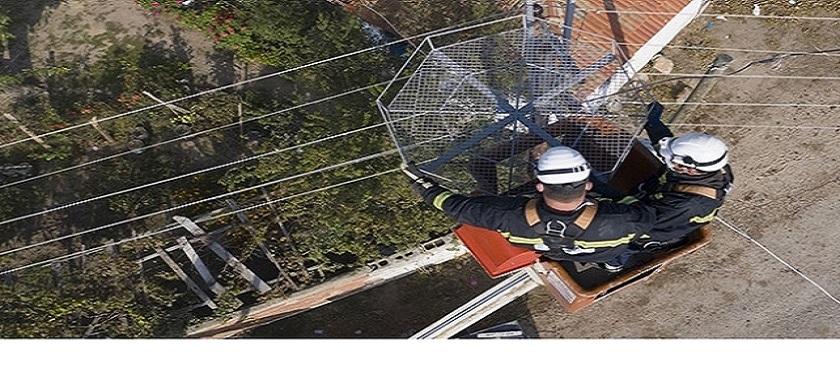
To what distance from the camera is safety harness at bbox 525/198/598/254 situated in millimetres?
4168

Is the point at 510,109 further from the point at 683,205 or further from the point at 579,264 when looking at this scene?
the point at 683,205

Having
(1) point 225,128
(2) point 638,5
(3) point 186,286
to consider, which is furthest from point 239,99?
(2) point 638,5

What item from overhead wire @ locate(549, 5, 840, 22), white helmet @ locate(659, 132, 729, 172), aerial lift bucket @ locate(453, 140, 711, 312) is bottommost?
aerial lift bucket @ locate(453, 140, 711, 312)

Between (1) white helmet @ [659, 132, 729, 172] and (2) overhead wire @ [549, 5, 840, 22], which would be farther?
(2) overhead wire @ [549, 5, 840, 22]

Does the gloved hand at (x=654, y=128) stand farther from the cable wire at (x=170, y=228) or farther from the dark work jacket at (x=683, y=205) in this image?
the cable wire at (x=170, y=228)

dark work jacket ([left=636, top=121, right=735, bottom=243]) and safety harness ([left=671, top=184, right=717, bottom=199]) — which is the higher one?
safety harness ([left=671, top=184, right=717, bottom=199])

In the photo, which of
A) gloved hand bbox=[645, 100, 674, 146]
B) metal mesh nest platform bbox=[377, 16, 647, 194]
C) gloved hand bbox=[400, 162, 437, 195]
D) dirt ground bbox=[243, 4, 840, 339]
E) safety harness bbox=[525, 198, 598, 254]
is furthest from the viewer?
dirt ground bbox=[243, 4, 840, 339]

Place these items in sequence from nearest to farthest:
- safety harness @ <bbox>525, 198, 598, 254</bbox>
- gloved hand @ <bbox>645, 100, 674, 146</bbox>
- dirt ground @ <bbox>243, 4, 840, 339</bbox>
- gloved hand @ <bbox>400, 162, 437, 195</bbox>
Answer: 1. safety harness @ <bbox>525, 198, 598, 254</bbox>
2. gloved hand @ <bbox>400, 162, 437, 195</bbox>
3. gloved hand @ <bbox>645, 100, 674, 146</bbox>
4. dirt ground @ <bbox>243, 4, 840, 339</bbox>

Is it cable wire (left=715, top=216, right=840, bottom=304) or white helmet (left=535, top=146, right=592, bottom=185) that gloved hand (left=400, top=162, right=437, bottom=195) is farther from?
cable wire (left=715, top=216, right=840, bottom=304)

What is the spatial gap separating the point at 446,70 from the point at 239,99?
10.2 feet

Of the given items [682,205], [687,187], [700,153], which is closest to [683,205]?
[682,205]

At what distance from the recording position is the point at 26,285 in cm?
669

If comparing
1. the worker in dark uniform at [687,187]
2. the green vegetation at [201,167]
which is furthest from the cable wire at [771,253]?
the green vegetation at [201,167]

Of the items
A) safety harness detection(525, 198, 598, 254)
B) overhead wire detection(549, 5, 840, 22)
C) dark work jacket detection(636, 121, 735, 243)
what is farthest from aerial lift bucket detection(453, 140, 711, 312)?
overhead wire detection(549, 5, 840, 22)
